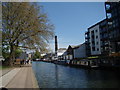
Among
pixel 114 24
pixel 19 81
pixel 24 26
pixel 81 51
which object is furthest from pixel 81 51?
pixel 19 81

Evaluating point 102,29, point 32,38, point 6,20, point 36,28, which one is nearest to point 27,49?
point 32,38

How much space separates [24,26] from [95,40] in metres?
41.7

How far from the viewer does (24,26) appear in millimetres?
30344

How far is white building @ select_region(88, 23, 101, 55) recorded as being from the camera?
63.6 m

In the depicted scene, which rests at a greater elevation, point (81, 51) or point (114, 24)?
point (114, 24)

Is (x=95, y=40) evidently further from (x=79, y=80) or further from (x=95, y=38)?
(x=79, y=80)

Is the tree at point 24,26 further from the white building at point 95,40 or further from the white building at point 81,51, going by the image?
the white building at point 81,51

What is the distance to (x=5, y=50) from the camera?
38406 millimetres

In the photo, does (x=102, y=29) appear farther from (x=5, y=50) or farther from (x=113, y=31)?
(x=5, y=50)

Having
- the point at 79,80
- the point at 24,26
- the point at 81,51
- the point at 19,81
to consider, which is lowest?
the point at 79,80

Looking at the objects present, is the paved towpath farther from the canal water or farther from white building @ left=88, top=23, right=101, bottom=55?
white building @ left=88, top=23, right=101, bottom=55

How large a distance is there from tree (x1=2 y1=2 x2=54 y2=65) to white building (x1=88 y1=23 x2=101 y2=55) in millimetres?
34464

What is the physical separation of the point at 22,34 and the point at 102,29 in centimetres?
3691

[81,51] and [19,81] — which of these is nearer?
[19,81]
